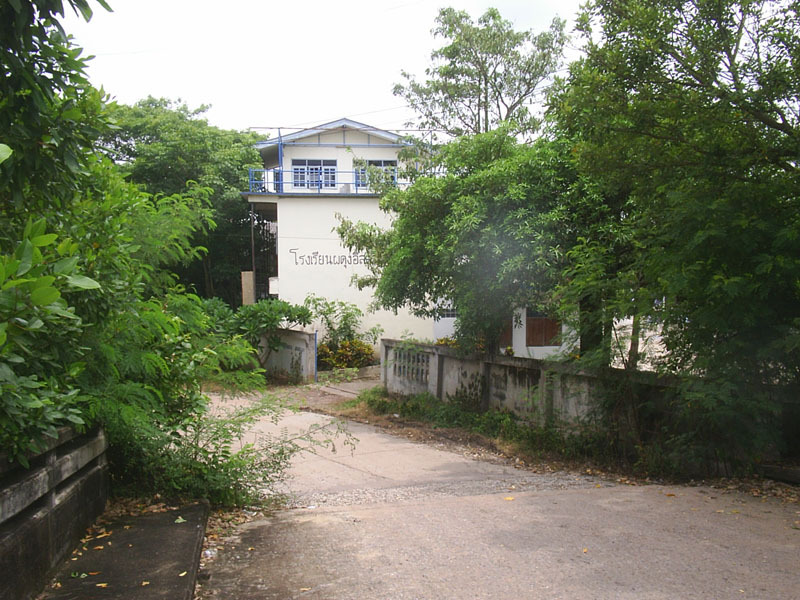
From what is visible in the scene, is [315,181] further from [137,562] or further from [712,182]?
[137,562]

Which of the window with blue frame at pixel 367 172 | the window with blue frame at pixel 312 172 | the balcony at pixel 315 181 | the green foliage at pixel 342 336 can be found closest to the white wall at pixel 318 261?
the window with blue frame at pixel 367 172

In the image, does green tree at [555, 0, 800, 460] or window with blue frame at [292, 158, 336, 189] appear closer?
green tree at [555, 0, 800, 460]

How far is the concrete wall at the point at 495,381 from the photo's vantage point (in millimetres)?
9406

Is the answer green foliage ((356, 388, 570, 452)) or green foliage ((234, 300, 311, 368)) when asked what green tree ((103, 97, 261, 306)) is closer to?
green foliage ((234, 300, 311, 368))

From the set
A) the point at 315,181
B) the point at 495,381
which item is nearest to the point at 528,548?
the point at 495,381

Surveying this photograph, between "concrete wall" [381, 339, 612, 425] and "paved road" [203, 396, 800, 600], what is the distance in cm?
213

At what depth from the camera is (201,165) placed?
2903 centimetres

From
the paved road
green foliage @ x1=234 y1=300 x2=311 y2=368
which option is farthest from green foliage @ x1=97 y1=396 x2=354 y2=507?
green foliage @ x1=234 y1=300 x2=311 y2=368

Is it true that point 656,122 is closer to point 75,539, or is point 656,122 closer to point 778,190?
point 778,190

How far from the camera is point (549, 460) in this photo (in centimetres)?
940

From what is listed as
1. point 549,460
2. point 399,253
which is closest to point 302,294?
point 399,253

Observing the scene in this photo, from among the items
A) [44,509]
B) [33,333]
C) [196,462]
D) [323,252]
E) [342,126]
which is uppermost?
[342,126]

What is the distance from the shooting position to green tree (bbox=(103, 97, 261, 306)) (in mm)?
28438

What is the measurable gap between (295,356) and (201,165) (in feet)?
39.6
